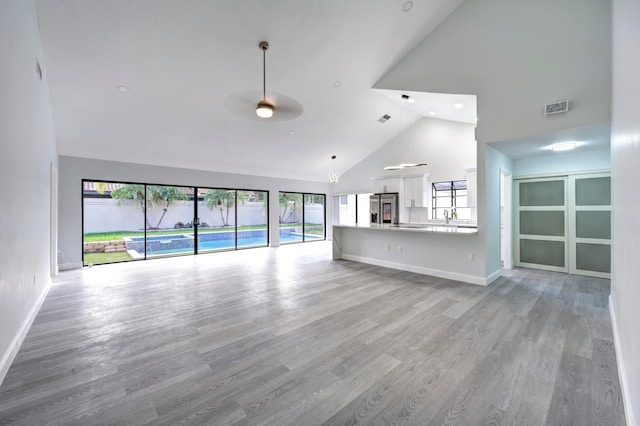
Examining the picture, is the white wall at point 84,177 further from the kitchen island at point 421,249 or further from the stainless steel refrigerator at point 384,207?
the stainless steel refrigerator at point 384,207

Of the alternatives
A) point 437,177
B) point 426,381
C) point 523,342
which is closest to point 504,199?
point 437,177

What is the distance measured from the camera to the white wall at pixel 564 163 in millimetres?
4656

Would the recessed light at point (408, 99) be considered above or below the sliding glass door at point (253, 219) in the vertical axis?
above

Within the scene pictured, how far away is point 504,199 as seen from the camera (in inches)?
218

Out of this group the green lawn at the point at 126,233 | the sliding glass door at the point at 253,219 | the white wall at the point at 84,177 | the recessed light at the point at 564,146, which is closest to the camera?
the recessed light at the point at 564,146

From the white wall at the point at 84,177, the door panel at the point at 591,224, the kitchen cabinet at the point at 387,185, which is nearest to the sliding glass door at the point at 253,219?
the white wall at the point at 84,177

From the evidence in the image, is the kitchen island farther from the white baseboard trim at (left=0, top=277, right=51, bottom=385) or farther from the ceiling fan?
the white baseboard trim at (left=0, top=277, right=51, bottom=385)

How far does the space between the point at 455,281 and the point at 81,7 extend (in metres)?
6.24

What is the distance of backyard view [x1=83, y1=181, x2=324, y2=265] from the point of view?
6836mm

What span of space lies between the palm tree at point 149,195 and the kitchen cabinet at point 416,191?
6.56 m

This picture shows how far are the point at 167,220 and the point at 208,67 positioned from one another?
203 inches

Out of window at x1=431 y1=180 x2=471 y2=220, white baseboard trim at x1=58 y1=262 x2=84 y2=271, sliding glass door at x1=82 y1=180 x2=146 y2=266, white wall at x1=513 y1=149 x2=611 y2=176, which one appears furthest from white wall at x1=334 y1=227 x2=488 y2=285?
white baseboard trim at x1=58 y1=262 x2=84 y2=271

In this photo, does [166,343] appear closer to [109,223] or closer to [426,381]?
[426,381]

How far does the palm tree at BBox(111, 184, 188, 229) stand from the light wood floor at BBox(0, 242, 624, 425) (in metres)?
3.42
